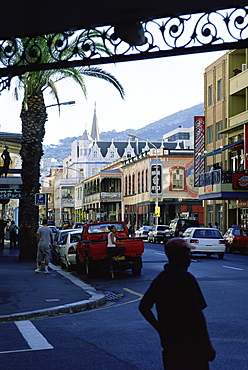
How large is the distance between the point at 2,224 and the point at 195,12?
3496cm

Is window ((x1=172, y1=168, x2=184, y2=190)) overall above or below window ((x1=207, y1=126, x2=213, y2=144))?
below

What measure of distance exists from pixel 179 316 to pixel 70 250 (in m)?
19.9

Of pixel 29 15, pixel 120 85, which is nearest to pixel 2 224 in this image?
pixel 120 85

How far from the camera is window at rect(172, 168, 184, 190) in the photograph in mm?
79938

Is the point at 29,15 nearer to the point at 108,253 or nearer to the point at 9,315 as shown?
the point at 9,315

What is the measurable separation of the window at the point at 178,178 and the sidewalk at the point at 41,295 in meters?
57.8

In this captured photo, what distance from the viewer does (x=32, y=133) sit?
28.1m

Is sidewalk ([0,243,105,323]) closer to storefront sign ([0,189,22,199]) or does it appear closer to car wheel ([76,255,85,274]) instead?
car wheel ([76,255,85,274])

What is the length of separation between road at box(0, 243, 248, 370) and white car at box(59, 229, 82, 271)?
888cm

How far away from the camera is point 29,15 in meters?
9.72

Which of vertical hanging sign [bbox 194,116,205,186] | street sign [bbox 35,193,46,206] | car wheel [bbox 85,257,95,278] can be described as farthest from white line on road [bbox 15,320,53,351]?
vertical hanging sign [bbox 194,116,205,186]

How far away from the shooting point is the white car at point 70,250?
2470 cm

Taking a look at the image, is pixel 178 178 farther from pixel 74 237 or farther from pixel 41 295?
pixel 41 295

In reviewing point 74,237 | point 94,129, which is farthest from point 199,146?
point 94,129
